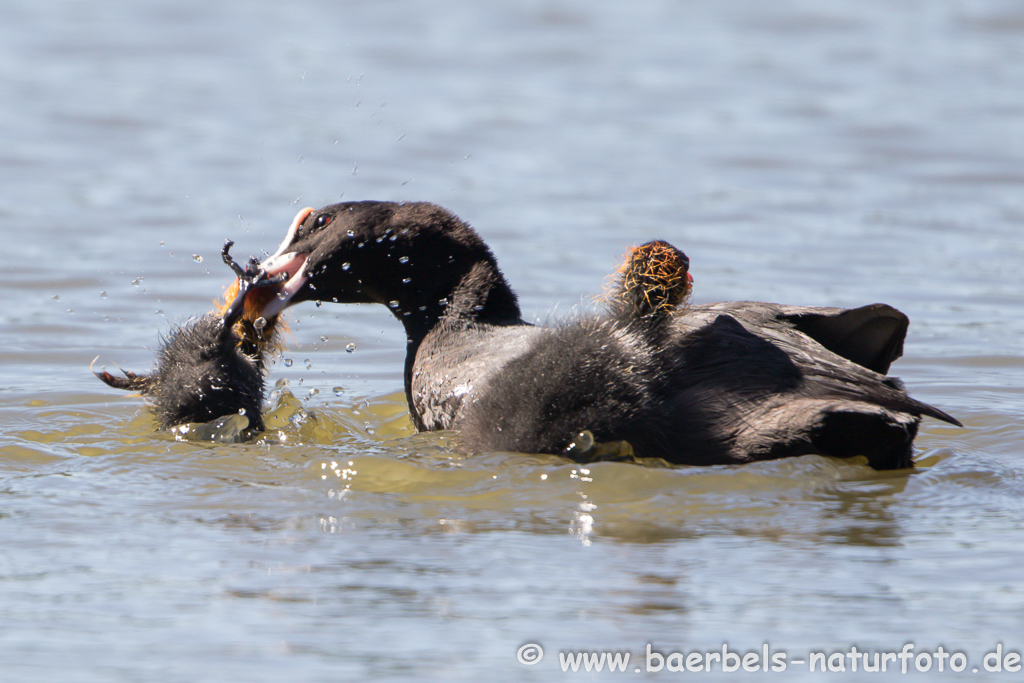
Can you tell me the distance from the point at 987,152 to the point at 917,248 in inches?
127

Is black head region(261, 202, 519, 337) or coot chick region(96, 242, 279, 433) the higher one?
black head region(261, 202, 519, 337)

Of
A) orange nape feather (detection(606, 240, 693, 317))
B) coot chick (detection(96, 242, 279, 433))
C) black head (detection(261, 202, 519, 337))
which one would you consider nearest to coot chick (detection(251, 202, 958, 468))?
orange nape feather (detection(606, 240, 693, 317))

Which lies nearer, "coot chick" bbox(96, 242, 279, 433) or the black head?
"coot chick" bbox(96, 242, 279, 433)

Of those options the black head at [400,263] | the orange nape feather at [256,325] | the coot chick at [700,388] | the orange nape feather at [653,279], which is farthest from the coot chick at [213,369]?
the orange nape feather at [653,279]

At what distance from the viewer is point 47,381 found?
7121mm

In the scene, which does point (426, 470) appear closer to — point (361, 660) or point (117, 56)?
point (361, 660)

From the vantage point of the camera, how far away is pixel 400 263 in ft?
20.1

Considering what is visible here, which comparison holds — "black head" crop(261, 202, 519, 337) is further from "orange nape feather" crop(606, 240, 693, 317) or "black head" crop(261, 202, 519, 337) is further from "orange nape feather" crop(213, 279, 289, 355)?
"orange nape feather" crop(606, 240, 693, 317)

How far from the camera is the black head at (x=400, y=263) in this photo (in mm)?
6086

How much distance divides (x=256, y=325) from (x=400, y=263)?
2.23ft

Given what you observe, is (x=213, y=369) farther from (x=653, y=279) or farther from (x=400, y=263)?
(x=653, y=279)

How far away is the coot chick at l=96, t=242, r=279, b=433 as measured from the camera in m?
5.86

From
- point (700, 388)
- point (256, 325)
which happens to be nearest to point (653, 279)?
point (700, 388)

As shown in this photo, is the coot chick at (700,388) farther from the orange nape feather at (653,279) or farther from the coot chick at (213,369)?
the coot chick at (213,369)
